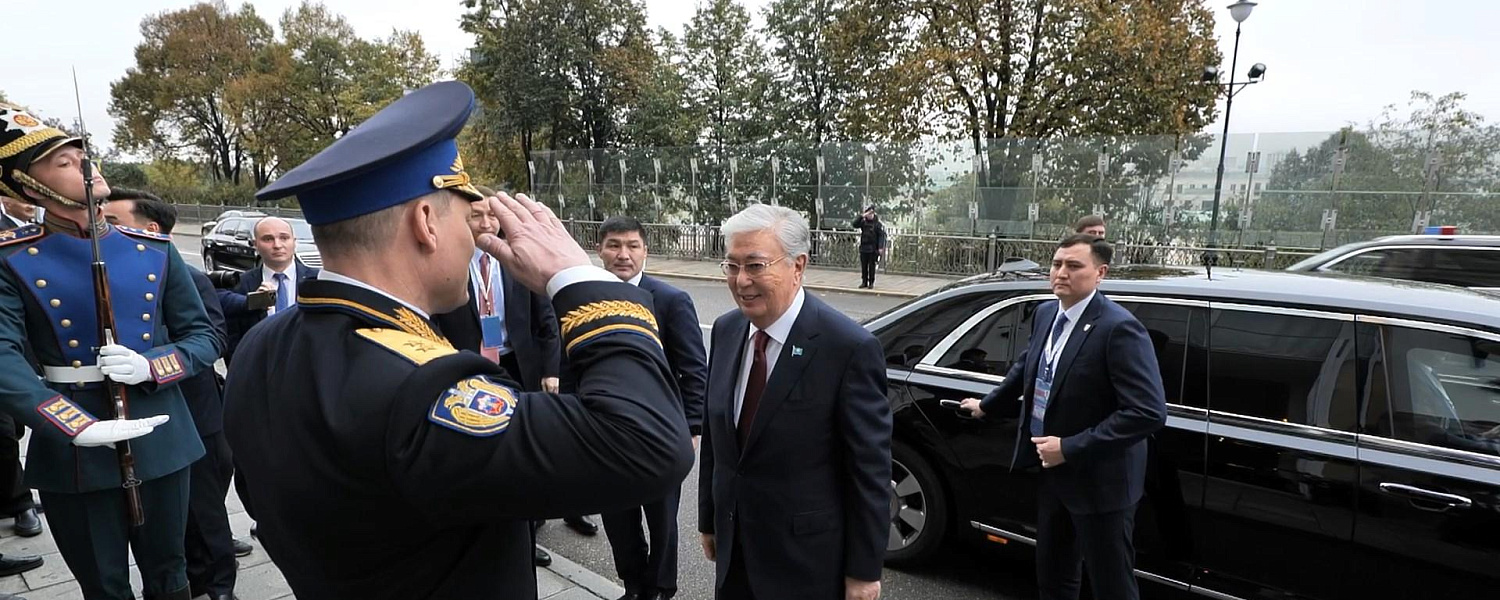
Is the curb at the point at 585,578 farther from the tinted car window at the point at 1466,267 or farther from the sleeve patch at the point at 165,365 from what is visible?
the tinted car window at the point at 1466,267

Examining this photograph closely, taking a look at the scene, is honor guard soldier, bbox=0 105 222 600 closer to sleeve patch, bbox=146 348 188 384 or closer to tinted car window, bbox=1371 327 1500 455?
sleeve patch, bbox=146 348 188 384

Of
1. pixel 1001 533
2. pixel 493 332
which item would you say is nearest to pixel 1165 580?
pixel 1001 533

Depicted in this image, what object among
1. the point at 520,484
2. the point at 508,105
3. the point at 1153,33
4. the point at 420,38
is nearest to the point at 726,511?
the point at 520,484

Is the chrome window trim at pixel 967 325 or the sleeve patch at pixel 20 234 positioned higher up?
the sleeve patch at pixel 20 234

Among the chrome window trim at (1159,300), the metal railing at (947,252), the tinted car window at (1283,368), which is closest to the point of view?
the tinted car window at (1283,368)

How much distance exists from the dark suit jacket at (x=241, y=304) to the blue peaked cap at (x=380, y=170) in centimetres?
309

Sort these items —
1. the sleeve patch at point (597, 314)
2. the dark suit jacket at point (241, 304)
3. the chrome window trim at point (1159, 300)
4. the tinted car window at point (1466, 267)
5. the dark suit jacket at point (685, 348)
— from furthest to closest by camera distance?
the tinted car window at point (1466, 267) → the dark suit jacket at point (241, 304) → the dark suit jacket at point (685, 348) → the chrome window trim at point (1159, 300) → the sleeve patch at point (597, 314)

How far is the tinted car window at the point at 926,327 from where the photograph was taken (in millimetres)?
3695

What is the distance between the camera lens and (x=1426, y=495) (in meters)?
2.46

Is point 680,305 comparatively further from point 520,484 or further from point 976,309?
point 520,484

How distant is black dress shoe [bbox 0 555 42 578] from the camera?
342 centimetres

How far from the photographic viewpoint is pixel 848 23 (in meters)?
20.3

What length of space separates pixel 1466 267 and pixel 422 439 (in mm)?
8099

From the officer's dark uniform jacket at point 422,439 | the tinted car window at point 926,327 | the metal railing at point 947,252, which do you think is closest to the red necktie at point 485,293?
the tinted car window at point 926,327
